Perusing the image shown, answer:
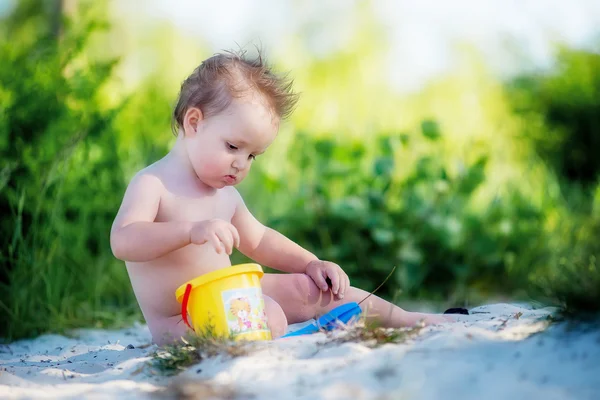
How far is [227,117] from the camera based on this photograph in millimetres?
2428

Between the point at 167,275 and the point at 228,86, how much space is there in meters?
0.68

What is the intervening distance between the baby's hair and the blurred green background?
0.75 feet

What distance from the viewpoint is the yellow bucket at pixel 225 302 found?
2.18m

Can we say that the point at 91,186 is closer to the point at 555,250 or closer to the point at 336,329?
the point at 336,329

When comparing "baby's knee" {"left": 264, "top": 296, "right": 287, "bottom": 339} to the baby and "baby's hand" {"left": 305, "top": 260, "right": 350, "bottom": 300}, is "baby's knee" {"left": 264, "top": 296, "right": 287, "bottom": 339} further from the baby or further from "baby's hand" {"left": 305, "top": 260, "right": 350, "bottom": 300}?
"baby's hand" {"left": 305, "top": 260, "right": 350, "bottom": 300}

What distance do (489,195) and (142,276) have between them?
4003 millimetres

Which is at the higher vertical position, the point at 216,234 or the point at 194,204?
the point at 194,204

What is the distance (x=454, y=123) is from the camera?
721 centimetres

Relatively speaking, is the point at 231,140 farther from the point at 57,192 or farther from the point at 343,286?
the point at 57,192

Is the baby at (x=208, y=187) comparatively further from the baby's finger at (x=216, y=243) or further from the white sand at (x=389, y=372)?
the white sand at (x=389, y=372)

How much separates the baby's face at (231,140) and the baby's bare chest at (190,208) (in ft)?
0.30

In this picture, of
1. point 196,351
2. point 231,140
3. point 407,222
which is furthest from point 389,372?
point 407,222

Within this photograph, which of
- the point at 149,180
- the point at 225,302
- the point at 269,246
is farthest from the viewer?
the point at 269,246

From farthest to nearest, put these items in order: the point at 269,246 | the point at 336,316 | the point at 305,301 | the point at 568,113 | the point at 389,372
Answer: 1. the point at 568,113
2. the point at 269,246
3. the point at 305,301
4. the point at 336,316
5. the point at 389,372
